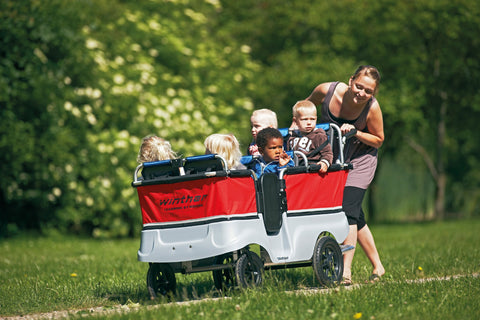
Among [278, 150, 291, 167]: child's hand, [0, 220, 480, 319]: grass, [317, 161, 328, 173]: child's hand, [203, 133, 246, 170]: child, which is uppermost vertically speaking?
[203, 133, 246, 170]: child

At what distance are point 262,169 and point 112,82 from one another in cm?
955

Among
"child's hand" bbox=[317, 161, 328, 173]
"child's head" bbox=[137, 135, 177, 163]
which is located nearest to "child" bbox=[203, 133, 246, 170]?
"child's head" bbox=[137, 135, 177, 163]

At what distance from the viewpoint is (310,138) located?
6.15 m

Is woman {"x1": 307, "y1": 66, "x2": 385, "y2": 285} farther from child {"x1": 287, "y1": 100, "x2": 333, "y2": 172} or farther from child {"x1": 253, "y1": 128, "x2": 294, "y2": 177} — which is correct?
child {"x1": 253, "y1": 128, "x2": 294, "y2": 177}

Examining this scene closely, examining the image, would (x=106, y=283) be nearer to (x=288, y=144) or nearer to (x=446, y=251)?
(x=288, y=144)

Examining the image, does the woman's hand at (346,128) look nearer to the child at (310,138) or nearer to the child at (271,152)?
the child at (310,138)

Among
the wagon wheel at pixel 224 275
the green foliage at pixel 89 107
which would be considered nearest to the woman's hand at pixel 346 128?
the wagon wheel at pixel 224 275

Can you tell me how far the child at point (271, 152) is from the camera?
5805 millimetres

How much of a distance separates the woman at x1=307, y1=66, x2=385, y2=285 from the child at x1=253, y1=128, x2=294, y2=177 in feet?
2.61

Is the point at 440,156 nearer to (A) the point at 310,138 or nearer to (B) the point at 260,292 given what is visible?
(A) the point at 310,138

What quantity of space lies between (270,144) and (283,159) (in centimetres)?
20

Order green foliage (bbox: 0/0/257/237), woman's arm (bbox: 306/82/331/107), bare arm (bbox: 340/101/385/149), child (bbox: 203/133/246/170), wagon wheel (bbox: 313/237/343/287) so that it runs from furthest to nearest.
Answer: green foliage (bbox: 0/0/257/237) → woman's arm (bbox: 306/82/331/107) → bare arm (bbox: 340/101/385/149) → wagon wheel (bbox: 313/237/343/287) → child (bbox: 203/133/246/170)

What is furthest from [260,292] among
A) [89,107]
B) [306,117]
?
[89,107]

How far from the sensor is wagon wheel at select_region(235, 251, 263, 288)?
211 inches
